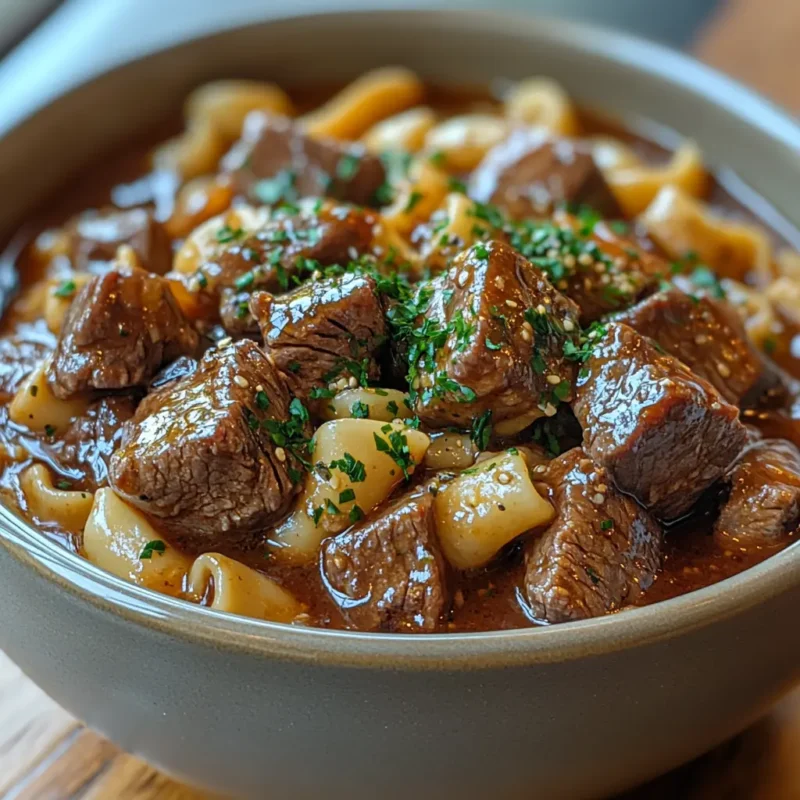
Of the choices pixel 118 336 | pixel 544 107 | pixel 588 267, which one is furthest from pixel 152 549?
pixel 544 107

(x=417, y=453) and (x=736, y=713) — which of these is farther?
(x=417, y=453)

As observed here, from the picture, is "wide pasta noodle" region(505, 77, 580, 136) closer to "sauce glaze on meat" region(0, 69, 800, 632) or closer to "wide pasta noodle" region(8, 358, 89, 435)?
"sauce glaze on meat" region(0, 69, 800, 632)

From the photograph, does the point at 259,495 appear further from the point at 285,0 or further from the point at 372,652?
the point at 285,0

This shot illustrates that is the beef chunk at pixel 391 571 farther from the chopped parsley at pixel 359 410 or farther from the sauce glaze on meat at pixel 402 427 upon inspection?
the chopped parsley at pixel 359 410

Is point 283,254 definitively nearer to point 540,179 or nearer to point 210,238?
point 210,238

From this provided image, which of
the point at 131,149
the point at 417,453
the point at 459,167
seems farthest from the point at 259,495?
the point at 131,149

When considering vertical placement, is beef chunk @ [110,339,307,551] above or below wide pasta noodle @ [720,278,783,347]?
above

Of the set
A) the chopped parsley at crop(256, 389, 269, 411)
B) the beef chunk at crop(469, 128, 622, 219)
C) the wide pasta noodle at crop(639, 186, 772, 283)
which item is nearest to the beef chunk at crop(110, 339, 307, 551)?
the chopped parsley at crop(256, 389, 269, 411)
